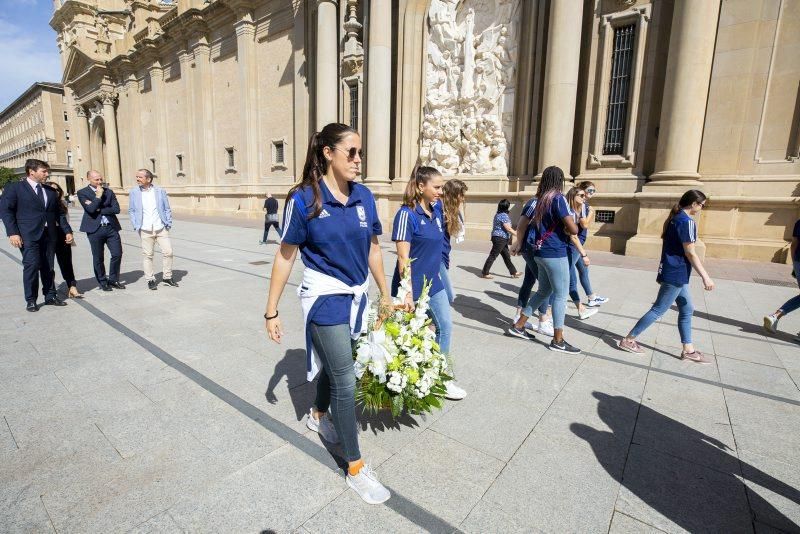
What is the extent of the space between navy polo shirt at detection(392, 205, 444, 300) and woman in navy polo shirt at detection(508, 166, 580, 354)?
152 centimetres

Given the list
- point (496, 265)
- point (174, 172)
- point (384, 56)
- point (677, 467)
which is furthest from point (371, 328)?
point (174, 172)

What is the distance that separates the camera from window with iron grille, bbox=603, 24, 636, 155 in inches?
463

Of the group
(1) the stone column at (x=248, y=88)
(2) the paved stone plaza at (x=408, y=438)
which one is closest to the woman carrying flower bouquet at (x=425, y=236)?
(2) the paved stone plaza at (x=408, y=438)

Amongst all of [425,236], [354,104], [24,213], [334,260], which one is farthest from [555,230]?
[354,104]

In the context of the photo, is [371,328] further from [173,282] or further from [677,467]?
[173,282]

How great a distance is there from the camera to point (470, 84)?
48.5 feet

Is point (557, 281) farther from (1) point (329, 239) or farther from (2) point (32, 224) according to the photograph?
(2) point (32, 224)

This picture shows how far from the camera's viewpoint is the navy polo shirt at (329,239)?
2.28 m

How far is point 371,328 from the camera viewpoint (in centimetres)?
285

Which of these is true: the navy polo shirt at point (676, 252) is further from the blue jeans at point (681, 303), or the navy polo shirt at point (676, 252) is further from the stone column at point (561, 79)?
the stone column at point (561, 79)

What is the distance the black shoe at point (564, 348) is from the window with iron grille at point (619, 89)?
957 cm

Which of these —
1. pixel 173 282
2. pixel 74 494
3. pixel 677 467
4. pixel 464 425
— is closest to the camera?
pixel 74 494

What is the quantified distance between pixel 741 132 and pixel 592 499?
1176cm

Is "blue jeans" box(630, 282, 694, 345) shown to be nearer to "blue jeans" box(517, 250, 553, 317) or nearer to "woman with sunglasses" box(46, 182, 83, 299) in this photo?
"blue jeans" box(517, 250, 553, 317)
